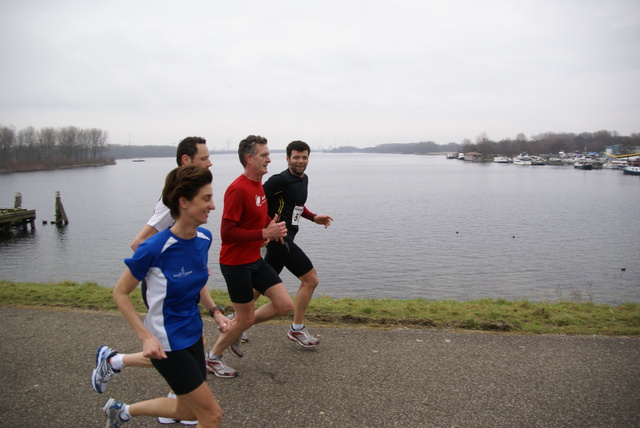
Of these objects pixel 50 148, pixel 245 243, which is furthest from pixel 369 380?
pixel 50 148

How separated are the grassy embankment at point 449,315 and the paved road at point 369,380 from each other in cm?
30

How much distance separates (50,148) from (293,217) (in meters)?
167

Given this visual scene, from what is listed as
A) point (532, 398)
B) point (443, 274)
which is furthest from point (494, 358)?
point (443, 274)

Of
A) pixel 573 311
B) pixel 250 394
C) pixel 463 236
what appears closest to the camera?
pixel 250 394

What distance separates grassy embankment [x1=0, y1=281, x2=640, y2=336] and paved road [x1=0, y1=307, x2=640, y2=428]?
0.30 meters

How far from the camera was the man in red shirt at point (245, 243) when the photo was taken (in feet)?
13.2

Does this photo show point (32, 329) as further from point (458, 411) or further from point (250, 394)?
point (458, 411)

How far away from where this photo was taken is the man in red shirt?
158 inches

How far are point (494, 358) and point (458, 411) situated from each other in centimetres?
120

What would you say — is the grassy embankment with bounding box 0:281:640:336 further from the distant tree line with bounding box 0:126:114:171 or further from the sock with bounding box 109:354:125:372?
the distant tree line with bounding box 0:126:114:171

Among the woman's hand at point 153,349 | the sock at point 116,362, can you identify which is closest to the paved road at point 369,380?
the sock at point 116,362

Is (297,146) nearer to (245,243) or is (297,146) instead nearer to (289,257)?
(289,257)

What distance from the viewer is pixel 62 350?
4.88 meters

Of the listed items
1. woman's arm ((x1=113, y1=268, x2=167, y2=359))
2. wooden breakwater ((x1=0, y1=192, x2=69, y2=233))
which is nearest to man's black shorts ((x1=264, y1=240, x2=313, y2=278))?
woman's arm ((x1=113, y1=268, x2=167, y2=359))
